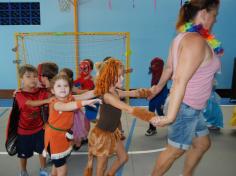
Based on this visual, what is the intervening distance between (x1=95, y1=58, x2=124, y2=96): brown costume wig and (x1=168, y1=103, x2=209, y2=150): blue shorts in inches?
24.5

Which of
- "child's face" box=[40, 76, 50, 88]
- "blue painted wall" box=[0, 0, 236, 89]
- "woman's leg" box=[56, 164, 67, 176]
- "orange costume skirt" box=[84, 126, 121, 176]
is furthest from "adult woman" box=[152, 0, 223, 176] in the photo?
"blue painted wall" box=[0, 0, 236, 89]

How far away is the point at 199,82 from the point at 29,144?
1.82 m

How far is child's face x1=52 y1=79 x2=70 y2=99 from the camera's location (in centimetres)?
267

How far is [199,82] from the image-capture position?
2348 millimetres

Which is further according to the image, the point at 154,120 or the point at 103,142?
the point at 103,142

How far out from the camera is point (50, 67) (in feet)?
11.1

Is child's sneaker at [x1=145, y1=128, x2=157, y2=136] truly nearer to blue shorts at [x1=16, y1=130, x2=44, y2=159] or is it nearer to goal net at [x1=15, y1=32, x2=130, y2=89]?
blue shorts at [x1=16, y1=130, x2=44, y2=159]

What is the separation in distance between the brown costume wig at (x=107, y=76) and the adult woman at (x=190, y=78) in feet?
1.68

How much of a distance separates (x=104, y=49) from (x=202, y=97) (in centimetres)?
474

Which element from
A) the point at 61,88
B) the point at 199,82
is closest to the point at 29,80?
the point at 61,88

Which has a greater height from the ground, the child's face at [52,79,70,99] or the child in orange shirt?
the child's face at [52,79,70,99]

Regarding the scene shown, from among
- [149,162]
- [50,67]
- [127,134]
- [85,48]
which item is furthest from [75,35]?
[149,162]

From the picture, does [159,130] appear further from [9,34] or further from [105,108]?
[9,34]

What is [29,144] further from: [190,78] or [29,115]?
[190,78]
